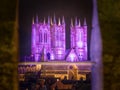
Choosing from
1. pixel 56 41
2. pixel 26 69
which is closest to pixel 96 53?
pixel 56 41

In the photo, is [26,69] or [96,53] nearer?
[96,53]

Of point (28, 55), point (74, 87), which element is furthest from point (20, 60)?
point (74, 87)

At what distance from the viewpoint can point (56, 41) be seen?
547cm

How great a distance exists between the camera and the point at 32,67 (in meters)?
5.36

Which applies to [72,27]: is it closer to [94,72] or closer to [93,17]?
[93,17]

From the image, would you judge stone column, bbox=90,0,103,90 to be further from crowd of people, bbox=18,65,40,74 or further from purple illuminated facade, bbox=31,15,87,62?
crowd of people, bbox=18,65,40,74

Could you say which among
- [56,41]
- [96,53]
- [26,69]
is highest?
[56,41]

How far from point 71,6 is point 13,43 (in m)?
1.33

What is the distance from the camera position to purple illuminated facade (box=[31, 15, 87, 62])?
17.7ft

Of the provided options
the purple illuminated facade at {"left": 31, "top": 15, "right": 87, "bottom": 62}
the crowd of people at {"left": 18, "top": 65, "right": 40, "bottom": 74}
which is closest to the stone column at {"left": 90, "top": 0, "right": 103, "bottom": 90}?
the purple illuminated facade at {"left": 31, "top": 15, "right": 87, "bottom": 62}

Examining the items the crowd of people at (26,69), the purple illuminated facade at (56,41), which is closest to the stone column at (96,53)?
the purple illuminated facade at (56,41)

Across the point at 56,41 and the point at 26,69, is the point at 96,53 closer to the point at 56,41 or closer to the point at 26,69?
the point at 56,41

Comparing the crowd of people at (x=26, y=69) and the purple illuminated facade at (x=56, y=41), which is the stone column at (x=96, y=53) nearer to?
the purple illuminated facade at (x=56, y=41)

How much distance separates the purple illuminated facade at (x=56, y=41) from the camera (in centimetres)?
540
